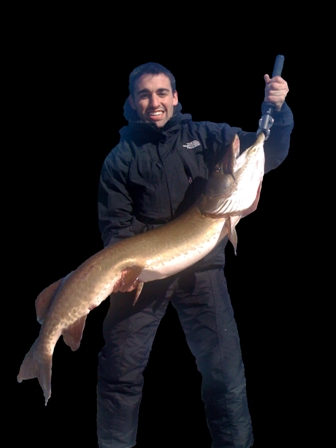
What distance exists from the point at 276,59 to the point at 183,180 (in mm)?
1037

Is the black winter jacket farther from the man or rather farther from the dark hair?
the dark hair

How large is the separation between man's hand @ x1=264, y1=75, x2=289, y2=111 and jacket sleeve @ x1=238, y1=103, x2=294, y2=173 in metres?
0.07

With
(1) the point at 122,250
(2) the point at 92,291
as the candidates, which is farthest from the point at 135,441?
(1) the point at 122,250

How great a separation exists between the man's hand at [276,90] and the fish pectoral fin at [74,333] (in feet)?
6.46

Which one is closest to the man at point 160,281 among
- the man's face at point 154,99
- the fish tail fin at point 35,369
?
the man's face at point 154,99

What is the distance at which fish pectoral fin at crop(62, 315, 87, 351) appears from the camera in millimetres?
2383

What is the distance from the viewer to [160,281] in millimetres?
2684

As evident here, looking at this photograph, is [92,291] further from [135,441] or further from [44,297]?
[135,441]

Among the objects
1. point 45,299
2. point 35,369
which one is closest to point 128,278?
point 45,299

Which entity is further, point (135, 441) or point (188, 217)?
point (135, 441)

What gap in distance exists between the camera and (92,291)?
7.70 feet

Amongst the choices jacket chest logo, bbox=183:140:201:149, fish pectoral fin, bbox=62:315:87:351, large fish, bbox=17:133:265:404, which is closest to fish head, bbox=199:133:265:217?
large fish, bbox=17:133:265:404

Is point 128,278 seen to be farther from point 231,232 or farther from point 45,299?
point 231,232

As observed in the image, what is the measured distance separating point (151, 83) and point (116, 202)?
3.06ft
